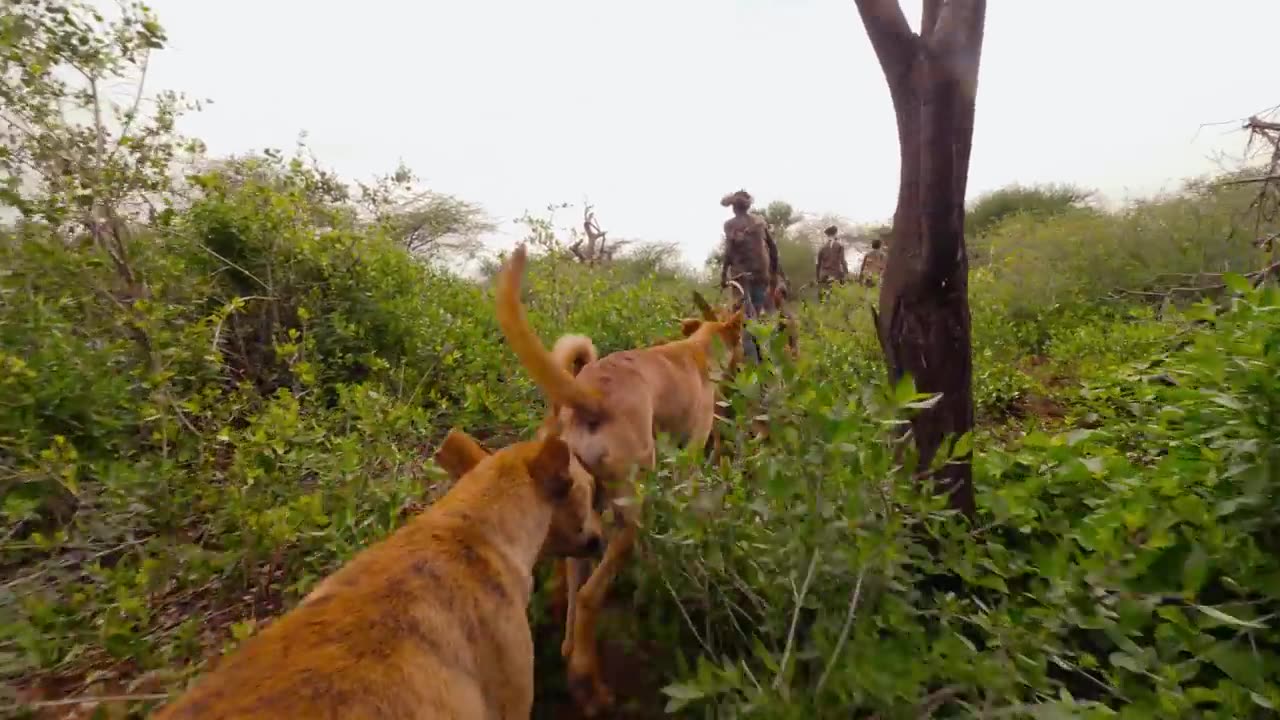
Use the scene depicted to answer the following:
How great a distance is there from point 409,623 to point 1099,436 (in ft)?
11.5

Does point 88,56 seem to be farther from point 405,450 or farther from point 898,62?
point 898,62

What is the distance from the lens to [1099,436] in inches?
132

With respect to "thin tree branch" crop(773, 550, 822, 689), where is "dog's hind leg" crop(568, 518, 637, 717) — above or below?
below

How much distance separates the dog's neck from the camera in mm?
2168

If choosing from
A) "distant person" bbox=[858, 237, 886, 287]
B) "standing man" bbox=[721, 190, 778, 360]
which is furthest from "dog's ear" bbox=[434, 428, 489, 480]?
"distant person" bbox=[858, 237, 886, 287]

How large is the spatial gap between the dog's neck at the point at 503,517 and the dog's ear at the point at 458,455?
26 cm

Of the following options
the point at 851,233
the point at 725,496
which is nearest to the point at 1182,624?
the point at 725,496

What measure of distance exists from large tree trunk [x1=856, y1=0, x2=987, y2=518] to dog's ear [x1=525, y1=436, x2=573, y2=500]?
1.62 meters

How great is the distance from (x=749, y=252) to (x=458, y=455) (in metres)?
7.56

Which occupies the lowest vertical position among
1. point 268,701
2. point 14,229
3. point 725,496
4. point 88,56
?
point 725,496

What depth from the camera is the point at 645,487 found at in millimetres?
2521

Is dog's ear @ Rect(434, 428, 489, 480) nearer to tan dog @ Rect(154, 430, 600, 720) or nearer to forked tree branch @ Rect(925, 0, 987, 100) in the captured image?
tan dog @ Rect(154, 430, 600, 720)

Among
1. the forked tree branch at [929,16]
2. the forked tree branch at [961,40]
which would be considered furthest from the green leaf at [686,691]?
the forked tree branch at [929,16]

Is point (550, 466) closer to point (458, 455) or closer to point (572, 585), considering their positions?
point (458, 455)
